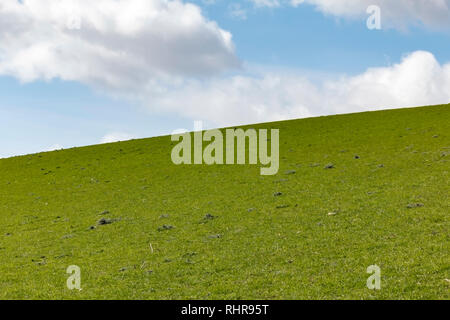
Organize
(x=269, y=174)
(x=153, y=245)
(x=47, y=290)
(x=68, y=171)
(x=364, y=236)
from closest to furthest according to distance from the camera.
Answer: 1. (x=47, y=290)
2. (x=364, y=236)
3. (x=153, y=245)
4. (x=269, y=174)
5. (x=68, y=171)

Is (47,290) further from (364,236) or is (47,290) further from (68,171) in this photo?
(68,171)

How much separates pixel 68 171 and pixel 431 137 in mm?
38848

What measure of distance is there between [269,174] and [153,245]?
708 inches

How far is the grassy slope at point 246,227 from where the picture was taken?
14.1m

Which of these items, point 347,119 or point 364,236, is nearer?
point 364,236

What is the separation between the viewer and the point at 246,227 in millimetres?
21203

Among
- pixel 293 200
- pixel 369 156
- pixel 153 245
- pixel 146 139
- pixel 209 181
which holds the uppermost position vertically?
pixel 146 139

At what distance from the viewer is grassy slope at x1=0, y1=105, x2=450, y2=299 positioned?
14.1 metres

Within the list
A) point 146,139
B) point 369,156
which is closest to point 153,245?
point 369,156

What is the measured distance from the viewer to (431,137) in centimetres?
4228

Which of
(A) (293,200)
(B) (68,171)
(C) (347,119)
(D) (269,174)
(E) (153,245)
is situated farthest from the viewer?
(C) (347,119)
